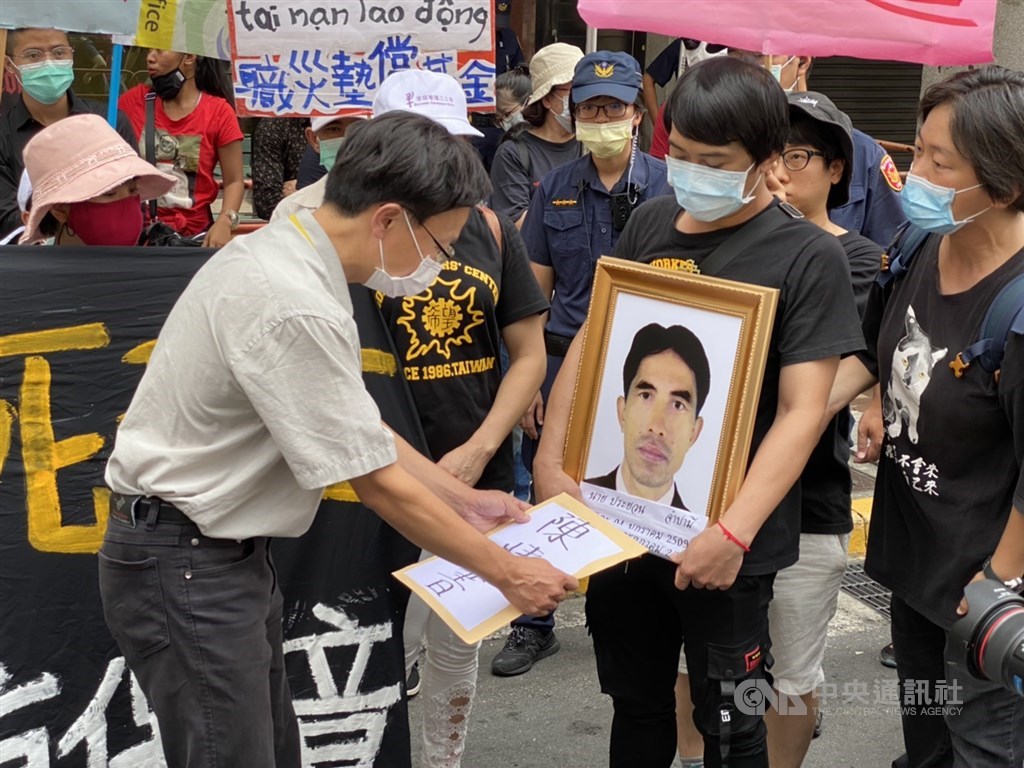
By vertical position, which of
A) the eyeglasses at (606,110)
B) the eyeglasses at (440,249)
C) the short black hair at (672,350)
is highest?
the eyeglasses at (440,249)

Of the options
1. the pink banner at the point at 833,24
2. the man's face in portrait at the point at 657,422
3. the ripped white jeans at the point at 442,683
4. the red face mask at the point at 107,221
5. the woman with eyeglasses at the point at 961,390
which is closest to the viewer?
the woman with eyeglasses at the point at 961,390

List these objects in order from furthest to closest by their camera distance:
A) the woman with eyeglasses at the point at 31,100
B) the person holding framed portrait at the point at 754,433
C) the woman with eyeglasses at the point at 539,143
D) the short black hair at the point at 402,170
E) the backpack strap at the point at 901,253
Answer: the woman with eyeglasses at the point at 539,143
the woman with eyeglasses at the point at 31,100
the backpack strap at the point at 901,253
the person holding framed portrait at the point at 754,433
the short black hair at the point at 402,170

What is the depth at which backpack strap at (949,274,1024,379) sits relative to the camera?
2240mm

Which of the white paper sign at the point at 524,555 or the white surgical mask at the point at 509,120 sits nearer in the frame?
the white paper sign at the point at 524,555

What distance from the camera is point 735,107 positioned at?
237 centimetres

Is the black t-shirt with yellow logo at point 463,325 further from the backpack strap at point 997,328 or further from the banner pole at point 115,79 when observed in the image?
the banner pole at point 115,79

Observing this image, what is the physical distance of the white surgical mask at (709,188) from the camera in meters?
2.41

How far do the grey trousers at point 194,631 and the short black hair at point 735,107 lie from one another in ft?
4.10

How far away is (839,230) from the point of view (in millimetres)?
3082

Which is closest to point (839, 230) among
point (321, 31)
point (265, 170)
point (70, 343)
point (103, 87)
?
point (321, 31)

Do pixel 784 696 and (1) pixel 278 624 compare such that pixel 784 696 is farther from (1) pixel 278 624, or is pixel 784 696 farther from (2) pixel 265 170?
(2) pixel 265 170

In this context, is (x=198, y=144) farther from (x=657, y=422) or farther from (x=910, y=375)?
(x=910, y=375)

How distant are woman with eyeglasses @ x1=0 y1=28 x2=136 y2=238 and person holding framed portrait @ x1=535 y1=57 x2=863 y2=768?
2213 mm

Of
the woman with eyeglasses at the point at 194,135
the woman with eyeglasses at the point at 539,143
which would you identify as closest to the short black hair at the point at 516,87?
the woman with eyeglasses at the point at 539,143
